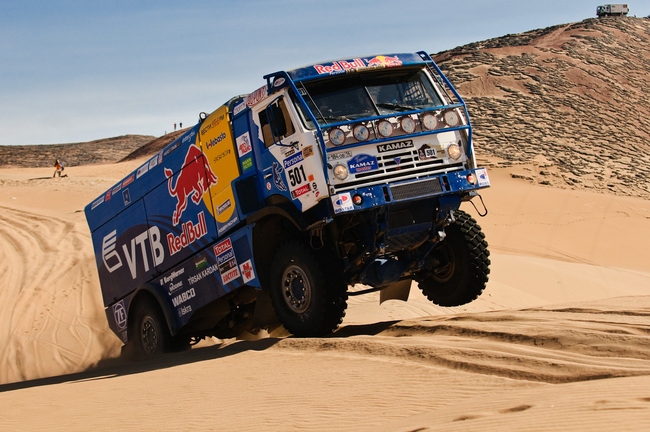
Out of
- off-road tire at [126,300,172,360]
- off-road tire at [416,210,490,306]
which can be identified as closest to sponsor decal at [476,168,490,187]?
off-road tire at [416,210,490,306]

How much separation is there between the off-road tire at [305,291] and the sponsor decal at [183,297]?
6.47 feet

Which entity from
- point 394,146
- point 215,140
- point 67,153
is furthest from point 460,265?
point 67,153

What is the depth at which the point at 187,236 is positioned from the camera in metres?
10.8

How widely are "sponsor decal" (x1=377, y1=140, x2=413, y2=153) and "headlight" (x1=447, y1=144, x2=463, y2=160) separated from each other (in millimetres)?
514

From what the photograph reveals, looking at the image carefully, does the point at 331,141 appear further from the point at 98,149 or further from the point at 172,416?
the point at 98,149

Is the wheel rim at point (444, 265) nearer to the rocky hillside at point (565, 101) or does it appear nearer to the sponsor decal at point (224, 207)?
the sponsor decal at point (224, 207)

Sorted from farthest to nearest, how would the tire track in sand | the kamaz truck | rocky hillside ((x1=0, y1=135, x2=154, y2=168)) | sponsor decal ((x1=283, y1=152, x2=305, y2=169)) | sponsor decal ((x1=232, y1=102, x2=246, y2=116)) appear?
rocky hillside ((x1=0, y1=135, x2=154, y2=168)), the kamaz truck, the tire track in sand, sponsor decal ((x1=232, y1=102, x2=246, y2=116)), sponsor decal ((x1=283, y1=152, x2=305, y2=169))

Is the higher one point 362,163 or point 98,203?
point 98,203

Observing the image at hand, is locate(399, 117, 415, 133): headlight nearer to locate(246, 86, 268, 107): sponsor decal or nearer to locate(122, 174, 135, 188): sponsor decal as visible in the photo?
locate(246, 86, 268, 107): sponsor decal

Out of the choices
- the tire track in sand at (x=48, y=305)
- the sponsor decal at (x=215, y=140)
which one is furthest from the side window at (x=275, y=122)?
the tire track in sand at (x=48, y=305)

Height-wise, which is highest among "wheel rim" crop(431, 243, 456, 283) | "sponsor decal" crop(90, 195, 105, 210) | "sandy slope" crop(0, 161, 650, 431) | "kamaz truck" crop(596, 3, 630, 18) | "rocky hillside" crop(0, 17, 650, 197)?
"kamaz truck" crop(596, 3, 630, 18)

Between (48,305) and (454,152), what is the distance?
11.4 metres

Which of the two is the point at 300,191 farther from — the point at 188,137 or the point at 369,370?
the point at 188,137

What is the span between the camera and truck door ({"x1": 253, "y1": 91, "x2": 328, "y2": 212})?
8266 mm
